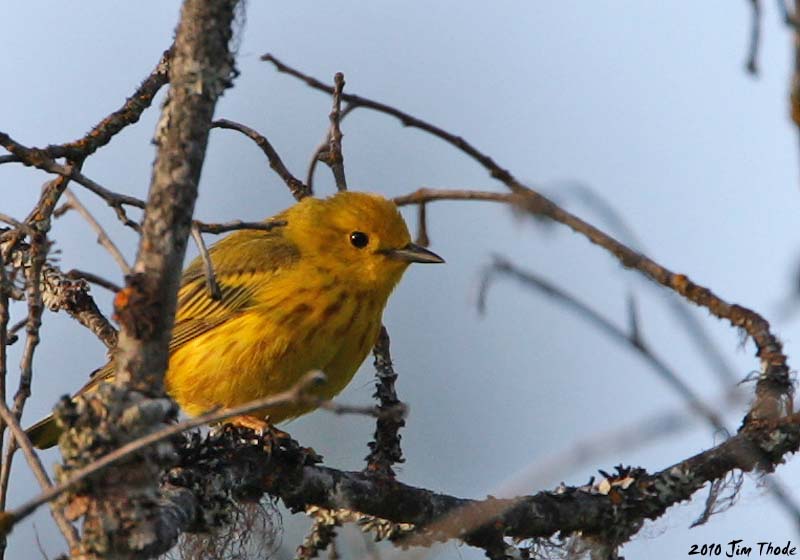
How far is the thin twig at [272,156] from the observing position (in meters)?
4.42

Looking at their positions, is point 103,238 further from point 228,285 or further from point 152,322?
point 228,285

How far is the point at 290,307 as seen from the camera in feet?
16.9

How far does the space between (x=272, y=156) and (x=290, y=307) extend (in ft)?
2.55

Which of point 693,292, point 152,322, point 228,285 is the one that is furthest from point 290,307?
point 152,322

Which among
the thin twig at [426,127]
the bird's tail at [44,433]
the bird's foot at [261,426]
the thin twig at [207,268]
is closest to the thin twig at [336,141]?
the thin twig at [426,127]

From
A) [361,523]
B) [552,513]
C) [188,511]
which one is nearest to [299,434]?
[361,523]

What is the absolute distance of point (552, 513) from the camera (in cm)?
378

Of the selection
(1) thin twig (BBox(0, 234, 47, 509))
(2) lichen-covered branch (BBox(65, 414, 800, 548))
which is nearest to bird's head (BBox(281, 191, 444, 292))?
(2) lichen-covered branch (BBox(65, 414, 800, 548))

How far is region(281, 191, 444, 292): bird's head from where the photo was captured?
216 inches

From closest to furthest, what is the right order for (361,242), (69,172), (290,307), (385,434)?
1. (69,172)
2. (385,434)
3. (290,307)
4. (361,242)

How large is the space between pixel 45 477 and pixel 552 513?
1.84m

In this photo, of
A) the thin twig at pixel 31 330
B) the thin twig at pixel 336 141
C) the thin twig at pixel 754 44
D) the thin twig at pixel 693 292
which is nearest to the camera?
the thin twig at pixel 754 44

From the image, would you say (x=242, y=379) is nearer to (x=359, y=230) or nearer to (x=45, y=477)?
(x=359, y=230)

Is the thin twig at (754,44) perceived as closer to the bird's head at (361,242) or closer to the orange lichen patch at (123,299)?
the orange lichen patch at (123,299)
